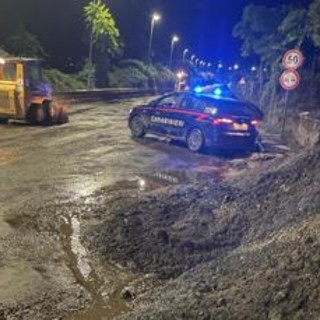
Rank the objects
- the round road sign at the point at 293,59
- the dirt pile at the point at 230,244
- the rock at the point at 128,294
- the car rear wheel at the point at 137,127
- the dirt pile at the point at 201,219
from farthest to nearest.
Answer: the car rear wheel at the point at 137,127
the round road sign at the point at 293,59
the dirt pile at the point at 201,219
the rock at the point at 128,294
the dirt pile at the point at 230,244

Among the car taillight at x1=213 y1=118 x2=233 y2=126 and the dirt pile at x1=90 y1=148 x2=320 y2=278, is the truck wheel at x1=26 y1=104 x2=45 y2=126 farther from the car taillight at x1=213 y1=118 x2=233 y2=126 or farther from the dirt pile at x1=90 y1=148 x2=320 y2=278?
the dirt pile at x1=90 y1=148 x2=320 y2=278

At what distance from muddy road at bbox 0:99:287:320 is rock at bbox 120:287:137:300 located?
0.07m

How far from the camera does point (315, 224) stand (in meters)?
6.15

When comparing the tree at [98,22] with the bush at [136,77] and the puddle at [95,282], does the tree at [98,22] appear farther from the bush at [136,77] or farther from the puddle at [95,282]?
the puddle at [95,282]

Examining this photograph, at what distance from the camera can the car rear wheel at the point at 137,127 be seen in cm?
1948

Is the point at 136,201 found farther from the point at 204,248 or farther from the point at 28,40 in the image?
the point at 28,40

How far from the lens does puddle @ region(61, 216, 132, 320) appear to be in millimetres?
6074

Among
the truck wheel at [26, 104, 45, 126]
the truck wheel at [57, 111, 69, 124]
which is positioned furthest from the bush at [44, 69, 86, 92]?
the truck wheel at [26, 104, 45, 126]

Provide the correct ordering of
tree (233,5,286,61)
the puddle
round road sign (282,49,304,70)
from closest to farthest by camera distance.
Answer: the puddle, round road sign (282,49,304,70), tree (233,5,286,61)

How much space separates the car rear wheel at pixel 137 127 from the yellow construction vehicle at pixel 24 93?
3263 mm

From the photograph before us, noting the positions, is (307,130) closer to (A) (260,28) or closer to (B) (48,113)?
(B) (48,113)

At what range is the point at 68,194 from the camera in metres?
10.7

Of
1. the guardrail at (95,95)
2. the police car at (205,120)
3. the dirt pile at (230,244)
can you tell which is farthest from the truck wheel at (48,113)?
the dirt pile at (230,244)

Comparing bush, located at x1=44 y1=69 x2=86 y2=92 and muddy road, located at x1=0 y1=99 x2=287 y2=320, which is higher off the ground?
muddy road, located at x1=0 y1=99 x2=287 y2=320
